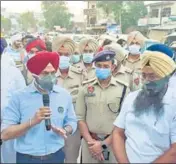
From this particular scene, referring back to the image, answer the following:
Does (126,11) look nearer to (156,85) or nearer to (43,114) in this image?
(156,85)

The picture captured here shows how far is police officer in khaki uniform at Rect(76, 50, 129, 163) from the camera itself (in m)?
3.23

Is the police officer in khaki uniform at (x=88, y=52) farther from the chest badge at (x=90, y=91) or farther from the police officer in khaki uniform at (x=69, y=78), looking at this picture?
the chest badge at (x=90, y=91)

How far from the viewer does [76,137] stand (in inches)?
153

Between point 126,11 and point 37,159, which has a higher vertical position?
point 126,11

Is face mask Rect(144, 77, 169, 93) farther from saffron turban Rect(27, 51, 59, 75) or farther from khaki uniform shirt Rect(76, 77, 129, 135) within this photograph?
khaki uniform shirt Rect(76, 77, 129, 135)

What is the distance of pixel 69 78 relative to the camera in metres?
4.26

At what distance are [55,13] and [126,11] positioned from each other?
481 inches

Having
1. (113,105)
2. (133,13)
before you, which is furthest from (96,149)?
(133,13)

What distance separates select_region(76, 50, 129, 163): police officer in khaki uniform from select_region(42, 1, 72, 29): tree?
1807 inches

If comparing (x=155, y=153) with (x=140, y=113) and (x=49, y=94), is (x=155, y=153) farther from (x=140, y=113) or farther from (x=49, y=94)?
(x=49, y=94)

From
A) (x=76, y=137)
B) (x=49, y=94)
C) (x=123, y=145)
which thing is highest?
(x=49, y=94)

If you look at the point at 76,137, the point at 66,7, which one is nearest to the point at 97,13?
the point at 66,7

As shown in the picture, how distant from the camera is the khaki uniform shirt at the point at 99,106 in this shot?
3244 mm

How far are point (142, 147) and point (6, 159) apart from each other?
1.50 metres
